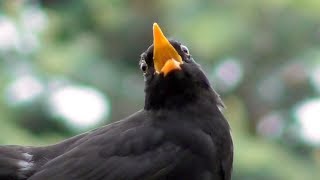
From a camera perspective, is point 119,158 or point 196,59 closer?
point 119,158

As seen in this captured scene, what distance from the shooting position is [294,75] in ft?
24.2

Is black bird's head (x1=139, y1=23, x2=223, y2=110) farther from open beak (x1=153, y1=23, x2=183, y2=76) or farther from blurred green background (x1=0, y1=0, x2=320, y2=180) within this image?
blurred green background (x1=0, y1=0, x2=320, y2=180)

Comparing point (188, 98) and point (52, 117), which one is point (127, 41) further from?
point (188, 98)

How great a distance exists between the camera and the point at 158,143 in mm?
3877

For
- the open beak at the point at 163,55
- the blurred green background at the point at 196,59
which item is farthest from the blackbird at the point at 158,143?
the blurred green background at the point at 196,59

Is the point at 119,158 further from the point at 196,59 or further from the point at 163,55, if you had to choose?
the point at 196,59

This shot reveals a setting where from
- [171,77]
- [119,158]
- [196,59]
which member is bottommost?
[119,158]

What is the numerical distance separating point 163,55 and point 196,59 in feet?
9.91

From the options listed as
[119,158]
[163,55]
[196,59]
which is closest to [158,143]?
[119,158]

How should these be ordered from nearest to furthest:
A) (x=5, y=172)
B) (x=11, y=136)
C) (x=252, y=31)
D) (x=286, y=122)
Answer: (x=5, y=172)
(x=11, y=136)
(x=252, y=31)
(x=286, y=122)

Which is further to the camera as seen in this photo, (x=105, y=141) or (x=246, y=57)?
(x=246, y=57)

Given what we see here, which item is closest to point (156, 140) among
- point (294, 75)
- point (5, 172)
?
point (5, 172)

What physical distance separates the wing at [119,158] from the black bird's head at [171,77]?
0.13 m

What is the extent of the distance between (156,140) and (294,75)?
143 inches
